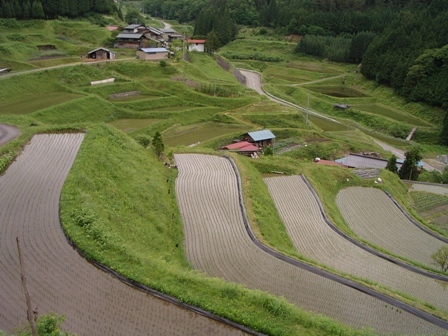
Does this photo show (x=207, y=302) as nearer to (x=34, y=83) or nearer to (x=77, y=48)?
(x=34, y=83)

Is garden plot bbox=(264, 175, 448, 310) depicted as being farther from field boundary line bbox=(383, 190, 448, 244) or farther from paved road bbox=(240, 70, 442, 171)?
paved road bbox=(240, 70, 442, 171)

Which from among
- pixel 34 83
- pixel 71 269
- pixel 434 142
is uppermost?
pixel 71 269

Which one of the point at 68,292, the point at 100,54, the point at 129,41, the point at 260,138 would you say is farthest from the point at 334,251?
the point at 129,41

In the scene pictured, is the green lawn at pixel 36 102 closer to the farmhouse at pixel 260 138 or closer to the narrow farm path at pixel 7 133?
the narrow farm path at pixel 7 133

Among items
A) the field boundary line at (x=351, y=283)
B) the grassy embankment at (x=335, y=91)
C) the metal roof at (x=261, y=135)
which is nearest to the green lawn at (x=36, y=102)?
the metal roof at (x=261, y=135)

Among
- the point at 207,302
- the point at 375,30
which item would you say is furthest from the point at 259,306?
the point at 375,30

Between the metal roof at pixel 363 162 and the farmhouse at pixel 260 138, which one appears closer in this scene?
the metal roof at pixel 363 162
